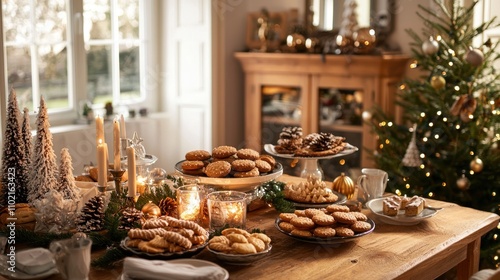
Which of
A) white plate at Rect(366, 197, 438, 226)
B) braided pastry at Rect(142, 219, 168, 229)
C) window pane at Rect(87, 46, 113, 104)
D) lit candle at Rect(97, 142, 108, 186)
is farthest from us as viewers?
window pane at Rect(87, 46, 113, 104)

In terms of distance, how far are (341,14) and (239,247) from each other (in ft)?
11.3

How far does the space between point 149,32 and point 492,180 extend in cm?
253

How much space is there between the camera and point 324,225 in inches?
78.1

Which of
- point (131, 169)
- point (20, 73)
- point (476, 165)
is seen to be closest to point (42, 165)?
point (131, 169)

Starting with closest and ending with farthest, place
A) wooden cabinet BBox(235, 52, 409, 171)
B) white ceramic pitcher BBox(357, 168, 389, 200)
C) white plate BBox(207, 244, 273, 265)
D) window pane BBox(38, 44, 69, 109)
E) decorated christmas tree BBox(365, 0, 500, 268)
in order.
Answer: white plate BBox(207, 244, 273, 265), white ceramic pitcher BBox(357, 168, 389, 200), decorated christmas tree BBox(365, 0, 500, 268), window pane BBox(38, 44, 69, 109), wooden cabinet BBox(235, 52, 409, 171)

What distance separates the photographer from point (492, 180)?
137 inches

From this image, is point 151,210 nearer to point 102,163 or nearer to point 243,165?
point 102,163

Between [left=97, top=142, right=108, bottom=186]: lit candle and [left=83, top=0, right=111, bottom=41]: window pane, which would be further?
[left=83, top=0, right=111, bottom=41]: window pane

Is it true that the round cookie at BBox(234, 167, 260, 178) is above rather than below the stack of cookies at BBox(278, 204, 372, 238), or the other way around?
above

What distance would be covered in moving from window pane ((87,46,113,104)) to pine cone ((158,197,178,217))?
2362mm

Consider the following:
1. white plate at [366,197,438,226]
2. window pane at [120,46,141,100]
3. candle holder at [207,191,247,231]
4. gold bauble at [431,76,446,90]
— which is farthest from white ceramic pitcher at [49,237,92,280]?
window pane at [120,46,141,100]

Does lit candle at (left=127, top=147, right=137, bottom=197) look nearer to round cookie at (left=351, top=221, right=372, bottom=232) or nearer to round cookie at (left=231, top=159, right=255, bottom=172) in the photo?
round cookie at (left=231, top=159, right=255, bottom=172)

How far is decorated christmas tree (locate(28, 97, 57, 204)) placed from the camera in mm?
2168

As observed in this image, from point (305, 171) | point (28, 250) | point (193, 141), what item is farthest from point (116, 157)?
point (193, 141)
